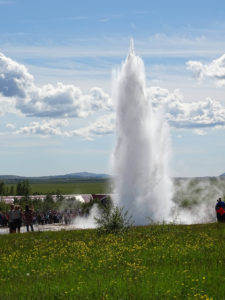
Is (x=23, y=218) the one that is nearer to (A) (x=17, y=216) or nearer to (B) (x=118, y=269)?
(A) (x=17, y=216)

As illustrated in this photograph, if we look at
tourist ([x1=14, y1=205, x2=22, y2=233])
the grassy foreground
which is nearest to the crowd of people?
tourist ([x1=14, y1=205, x2=22, y2=233])

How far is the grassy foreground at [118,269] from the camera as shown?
1030cm

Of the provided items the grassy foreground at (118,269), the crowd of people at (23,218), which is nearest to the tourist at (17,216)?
the crowd of people at (23,218)

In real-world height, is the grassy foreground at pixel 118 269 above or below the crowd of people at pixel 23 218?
below

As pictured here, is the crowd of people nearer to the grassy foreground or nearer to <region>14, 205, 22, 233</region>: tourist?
<region>14, 205, 22, 233</region>: tourist

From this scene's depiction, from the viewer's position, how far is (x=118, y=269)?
12.7 m

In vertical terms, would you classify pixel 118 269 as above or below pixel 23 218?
below

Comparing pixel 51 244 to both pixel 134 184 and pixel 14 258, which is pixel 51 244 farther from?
pixel 134 184

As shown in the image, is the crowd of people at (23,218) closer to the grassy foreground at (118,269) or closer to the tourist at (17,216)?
the tourist at (17,216)

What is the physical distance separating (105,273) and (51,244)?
7004mm

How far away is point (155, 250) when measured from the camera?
15703mm

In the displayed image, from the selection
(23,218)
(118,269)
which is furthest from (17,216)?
(118,269)

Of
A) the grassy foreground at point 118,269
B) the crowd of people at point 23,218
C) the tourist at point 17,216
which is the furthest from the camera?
the crowd of people at point 23,218

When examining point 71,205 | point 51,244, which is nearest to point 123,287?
point 51,244
